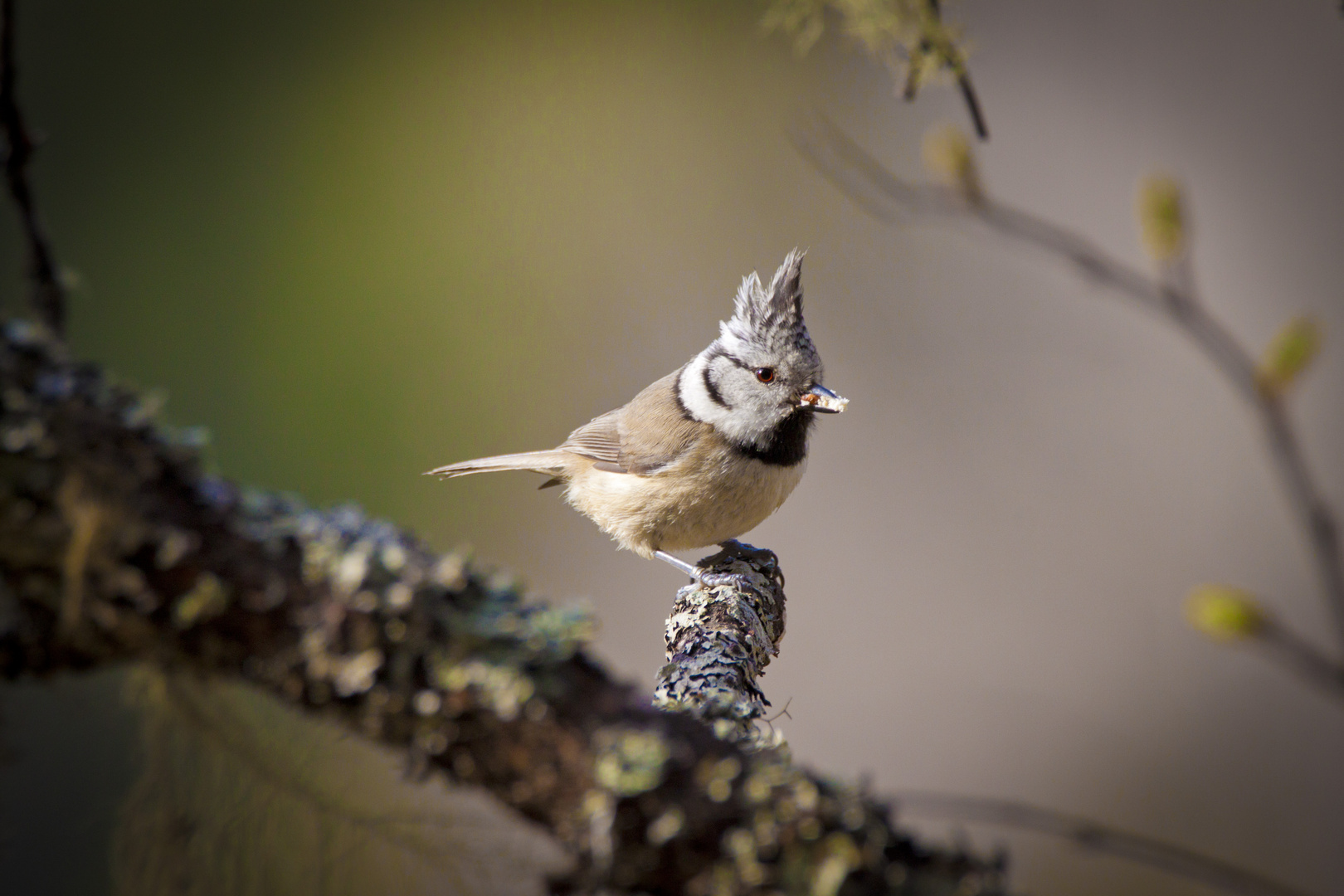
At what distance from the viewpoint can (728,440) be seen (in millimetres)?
1755

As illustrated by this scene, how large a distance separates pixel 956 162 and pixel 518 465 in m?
1.48

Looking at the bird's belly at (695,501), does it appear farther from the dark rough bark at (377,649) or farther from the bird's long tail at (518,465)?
the dark rough bark at (377,649)

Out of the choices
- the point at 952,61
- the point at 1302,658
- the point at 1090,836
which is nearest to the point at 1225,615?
the point at 1302,658

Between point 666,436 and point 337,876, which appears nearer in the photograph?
point 337,876

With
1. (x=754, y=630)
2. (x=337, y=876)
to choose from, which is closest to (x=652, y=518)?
(x=754, y=630)

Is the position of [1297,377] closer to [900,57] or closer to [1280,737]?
[900,57]

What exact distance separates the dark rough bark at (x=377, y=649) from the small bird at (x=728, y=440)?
3.26 feet

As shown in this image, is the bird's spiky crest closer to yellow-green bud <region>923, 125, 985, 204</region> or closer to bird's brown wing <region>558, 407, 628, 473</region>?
bird's brown wing <region>558, 407, 628, 473</region>

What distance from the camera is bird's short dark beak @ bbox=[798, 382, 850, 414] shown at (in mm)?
1636

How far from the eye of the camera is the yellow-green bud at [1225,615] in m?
0.51

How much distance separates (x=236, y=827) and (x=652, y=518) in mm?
1269

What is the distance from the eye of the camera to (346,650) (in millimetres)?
514

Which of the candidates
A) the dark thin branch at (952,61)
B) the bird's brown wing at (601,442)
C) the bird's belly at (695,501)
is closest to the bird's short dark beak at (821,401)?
the bird's belly at (695,501)

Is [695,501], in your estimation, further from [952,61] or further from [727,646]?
[952,61]
